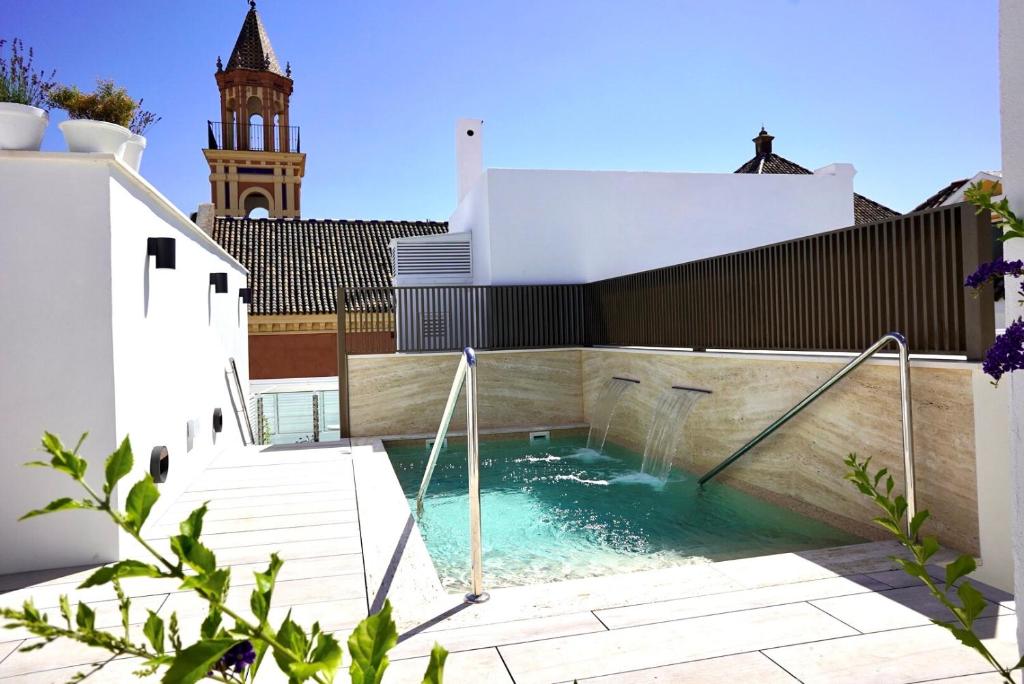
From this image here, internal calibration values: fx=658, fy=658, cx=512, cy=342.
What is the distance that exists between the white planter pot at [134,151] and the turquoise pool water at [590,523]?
3.53 meters

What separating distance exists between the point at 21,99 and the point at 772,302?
20.3 ft

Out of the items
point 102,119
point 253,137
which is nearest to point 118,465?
point 102,119

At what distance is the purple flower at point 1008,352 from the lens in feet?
3.65

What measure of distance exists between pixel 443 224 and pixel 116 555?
65.6ft

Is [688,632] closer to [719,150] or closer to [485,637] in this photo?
[485,637]

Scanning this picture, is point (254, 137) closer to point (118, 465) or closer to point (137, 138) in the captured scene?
point (137, 138)

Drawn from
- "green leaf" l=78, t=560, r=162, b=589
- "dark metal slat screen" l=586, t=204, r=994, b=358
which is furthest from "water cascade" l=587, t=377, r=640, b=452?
"green leaf" l=78, t=560, r=162, b=589

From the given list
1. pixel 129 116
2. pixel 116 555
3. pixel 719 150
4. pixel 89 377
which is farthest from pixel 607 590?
pixel 719 150

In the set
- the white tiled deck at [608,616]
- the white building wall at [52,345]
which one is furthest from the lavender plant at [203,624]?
the white building wall at [52,345]

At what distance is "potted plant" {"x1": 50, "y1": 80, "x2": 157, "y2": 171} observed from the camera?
4113 millimetres

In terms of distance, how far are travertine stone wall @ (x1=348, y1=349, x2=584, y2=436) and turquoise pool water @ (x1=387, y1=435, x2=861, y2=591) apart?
1811mm

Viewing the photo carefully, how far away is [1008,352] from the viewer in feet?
3.67

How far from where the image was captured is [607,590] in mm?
3371

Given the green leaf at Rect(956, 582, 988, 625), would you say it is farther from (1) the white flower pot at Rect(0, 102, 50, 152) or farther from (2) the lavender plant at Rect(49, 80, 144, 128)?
(2) the lavender plant at Rect(49, 80, 144, 128)
